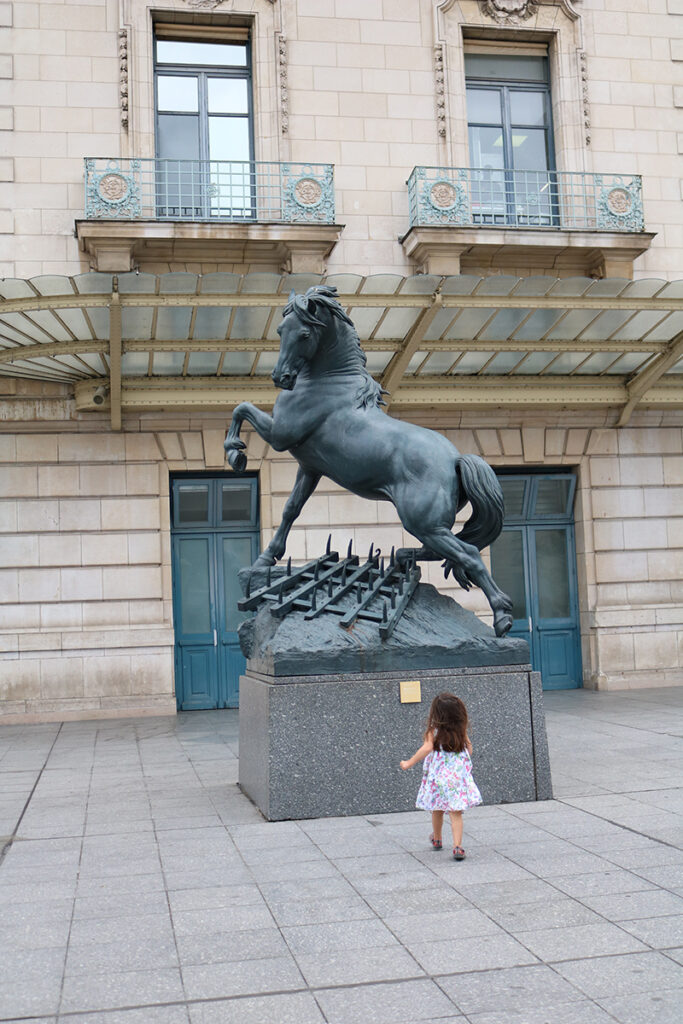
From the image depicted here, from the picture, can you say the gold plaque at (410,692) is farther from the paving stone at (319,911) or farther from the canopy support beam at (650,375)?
the canopy support beam at (650,375)

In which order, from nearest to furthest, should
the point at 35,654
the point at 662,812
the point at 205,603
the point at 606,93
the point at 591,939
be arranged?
1. the point at 591,939
2. the point at 662,812
3. the point at 35,654
4. the point at 205,603
5. the point at 606,93

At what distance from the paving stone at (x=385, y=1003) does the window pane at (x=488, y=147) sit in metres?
15.4

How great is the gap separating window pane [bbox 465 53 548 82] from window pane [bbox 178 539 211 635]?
9.54 metres

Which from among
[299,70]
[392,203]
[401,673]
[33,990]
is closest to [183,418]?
[392,203]

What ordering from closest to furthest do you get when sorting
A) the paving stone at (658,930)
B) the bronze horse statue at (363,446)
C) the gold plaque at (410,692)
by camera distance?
the paving stone at (658,930)
the gold plaque at (410,692)
the bronze horse statue at (363,446)

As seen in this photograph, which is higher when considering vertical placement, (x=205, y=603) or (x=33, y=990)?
(x=205, y=603)

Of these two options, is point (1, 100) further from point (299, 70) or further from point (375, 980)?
point (375, 980)

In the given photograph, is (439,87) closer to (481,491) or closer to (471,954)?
(481,491)

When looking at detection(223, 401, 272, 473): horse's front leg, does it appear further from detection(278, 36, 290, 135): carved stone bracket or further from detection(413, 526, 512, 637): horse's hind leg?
detection(278, 36, 290, 135): carved stone bracket

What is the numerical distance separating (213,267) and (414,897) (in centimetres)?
1197

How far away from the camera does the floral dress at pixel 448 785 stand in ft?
18.8

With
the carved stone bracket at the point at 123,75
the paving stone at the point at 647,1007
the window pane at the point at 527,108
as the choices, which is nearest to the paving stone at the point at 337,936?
the paving stone at the point at 647,1007

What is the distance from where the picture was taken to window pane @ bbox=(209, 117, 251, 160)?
1606 centimetres

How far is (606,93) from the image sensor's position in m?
16.8
